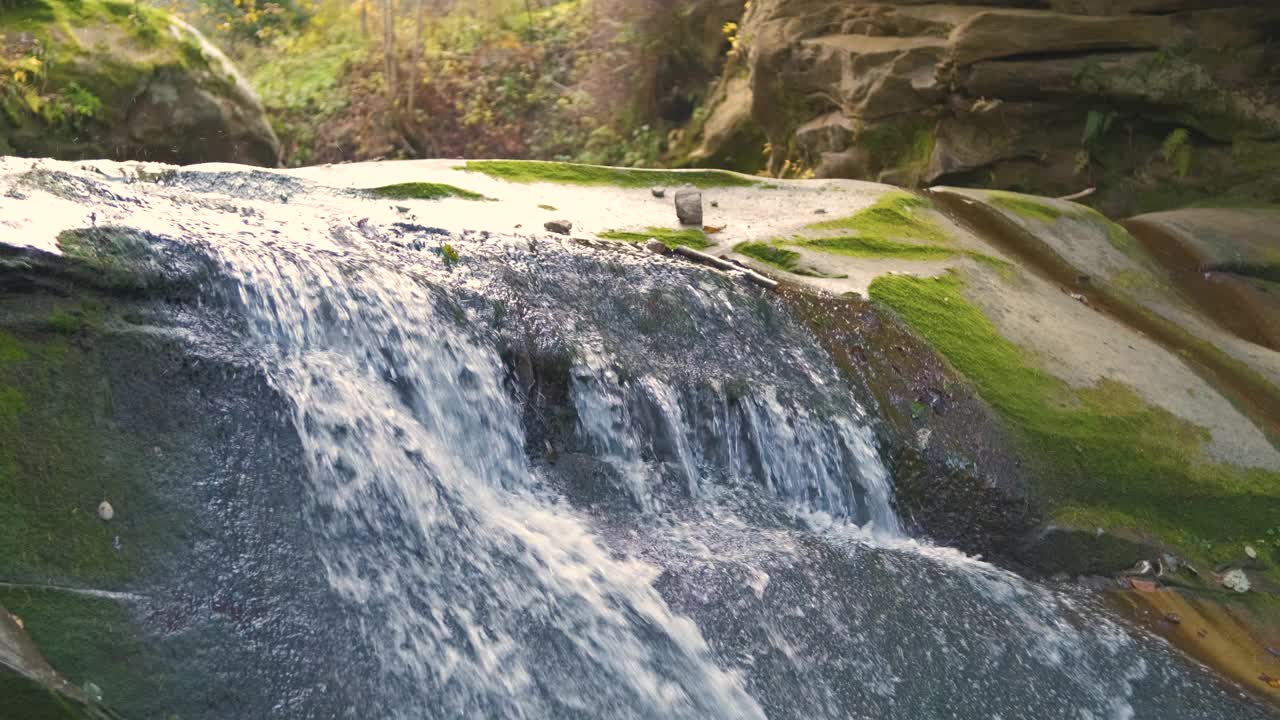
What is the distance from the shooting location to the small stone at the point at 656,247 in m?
6.42

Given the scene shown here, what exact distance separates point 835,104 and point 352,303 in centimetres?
835

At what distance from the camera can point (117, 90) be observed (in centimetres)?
1111

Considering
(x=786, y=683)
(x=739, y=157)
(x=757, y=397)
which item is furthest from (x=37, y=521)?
(x=739, y=157)

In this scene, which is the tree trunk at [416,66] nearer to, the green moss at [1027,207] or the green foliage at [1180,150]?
the green moss at [1027,207]

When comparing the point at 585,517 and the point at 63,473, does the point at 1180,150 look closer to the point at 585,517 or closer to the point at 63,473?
the point at 585,517

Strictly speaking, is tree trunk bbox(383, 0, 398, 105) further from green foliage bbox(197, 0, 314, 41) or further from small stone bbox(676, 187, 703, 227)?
small stone bbox(676, 187, 703, 227)

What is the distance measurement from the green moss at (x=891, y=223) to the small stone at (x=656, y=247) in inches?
63.6

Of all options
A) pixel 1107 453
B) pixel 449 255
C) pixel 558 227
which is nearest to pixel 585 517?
pixel 449 255

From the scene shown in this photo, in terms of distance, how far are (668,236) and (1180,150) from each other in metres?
6.25

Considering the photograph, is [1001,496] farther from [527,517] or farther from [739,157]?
[739,157]

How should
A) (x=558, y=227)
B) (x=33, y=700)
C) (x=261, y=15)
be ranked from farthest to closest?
(x=261, y=15), (x=558, y=227), (x=33, y=700)

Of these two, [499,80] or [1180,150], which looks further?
[499,80]

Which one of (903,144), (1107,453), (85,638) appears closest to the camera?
(85,638)

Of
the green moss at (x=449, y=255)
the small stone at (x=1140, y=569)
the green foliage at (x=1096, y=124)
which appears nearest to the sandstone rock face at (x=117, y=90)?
the green moss at (x=449, y=255)
